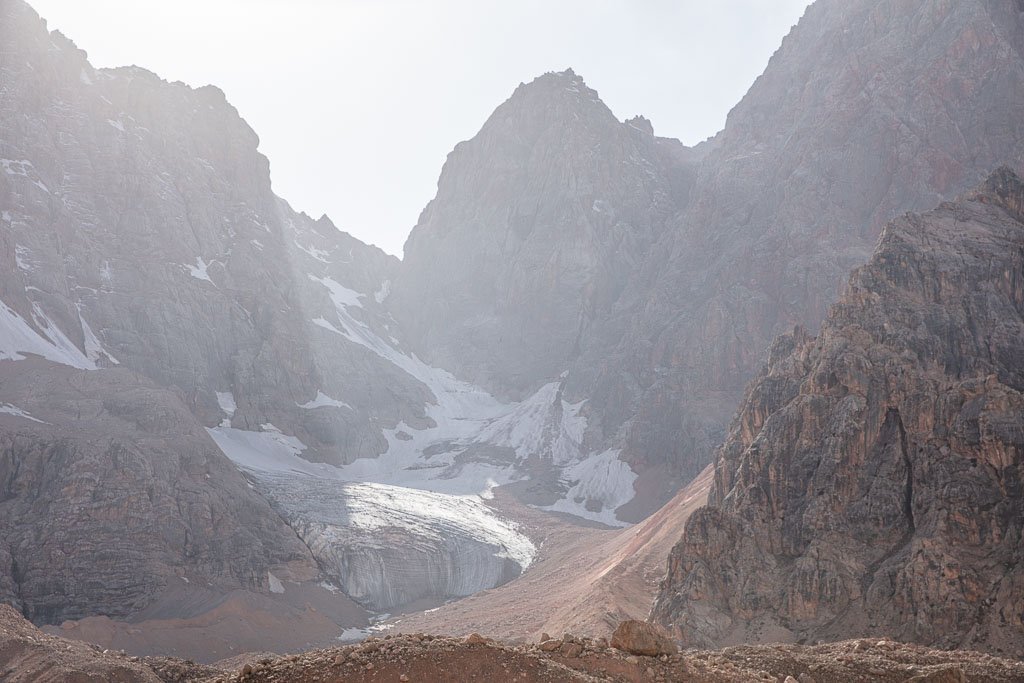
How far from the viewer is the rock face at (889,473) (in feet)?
153

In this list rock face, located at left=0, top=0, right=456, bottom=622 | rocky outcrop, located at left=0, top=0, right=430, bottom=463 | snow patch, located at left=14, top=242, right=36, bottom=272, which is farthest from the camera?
rocky outcrop, located at left=0, top=0, right=430, bottom=463

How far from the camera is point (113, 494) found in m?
79.0

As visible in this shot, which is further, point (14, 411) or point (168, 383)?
point (168, 383)

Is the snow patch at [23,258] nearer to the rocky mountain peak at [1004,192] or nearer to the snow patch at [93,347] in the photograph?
the snow patch at [93,347]

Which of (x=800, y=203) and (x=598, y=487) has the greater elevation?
(x=800, y=203)

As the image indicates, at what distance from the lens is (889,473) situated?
2119 inches

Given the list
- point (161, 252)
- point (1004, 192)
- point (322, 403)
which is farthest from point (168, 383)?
point (1004, 192)

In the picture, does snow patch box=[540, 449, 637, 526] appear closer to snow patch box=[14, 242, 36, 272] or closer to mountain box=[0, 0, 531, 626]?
mountain box=[0, 0, 531, 626]

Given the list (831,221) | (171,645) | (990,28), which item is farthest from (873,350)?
(990,28)

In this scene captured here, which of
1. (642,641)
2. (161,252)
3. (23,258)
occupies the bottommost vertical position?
(642,641)

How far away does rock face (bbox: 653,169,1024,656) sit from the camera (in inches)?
1833

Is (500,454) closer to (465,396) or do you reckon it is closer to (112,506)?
(465,396)

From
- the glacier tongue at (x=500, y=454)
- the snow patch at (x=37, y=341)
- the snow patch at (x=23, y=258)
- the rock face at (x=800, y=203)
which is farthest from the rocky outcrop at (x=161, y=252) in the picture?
the rock face at (x=800, y=203)

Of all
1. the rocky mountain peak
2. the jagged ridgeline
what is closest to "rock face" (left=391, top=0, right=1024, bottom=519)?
the jagged ridgeline
